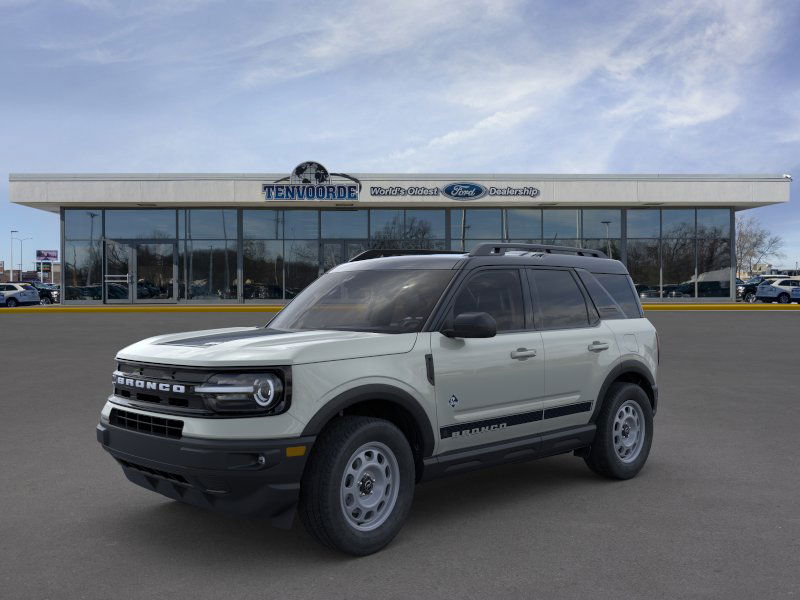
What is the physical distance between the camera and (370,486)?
4566mm

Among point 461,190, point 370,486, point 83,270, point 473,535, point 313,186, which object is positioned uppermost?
point 313,186

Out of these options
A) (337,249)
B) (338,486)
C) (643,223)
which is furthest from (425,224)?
(338,486)

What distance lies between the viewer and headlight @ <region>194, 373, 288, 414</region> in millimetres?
4160

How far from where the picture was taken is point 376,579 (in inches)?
162

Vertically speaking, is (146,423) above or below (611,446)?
above

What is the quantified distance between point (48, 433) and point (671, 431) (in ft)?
21.3

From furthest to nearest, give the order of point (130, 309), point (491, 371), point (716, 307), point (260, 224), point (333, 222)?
point (333, 222), point (260, 224), point (716, 307), point (130, 309), point (491, 371)

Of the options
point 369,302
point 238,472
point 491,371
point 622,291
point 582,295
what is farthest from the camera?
point 622,291

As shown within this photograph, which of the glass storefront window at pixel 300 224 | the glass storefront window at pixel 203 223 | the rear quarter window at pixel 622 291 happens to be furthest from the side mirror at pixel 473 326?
the glass storefront window at pixel 203 223

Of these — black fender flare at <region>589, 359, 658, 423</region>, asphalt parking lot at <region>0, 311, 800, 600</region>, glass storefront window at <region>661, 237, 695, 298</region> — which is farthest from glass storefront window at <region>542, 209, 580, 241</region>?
black fender flare at <region>589, 359, 658, 423</region>

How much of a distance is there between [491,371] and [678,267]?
38185mm

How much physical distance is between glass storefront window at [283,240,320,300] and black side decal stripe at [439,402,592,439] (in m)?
34.3

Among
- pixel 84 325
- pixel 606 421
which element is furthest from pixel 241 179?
pixel 606 421

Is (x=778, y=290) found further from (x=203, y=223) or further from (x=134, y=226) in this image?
(x=134, y=226)
